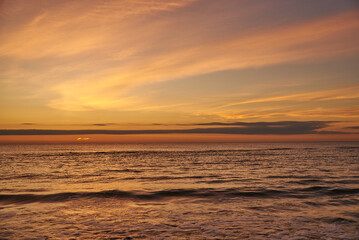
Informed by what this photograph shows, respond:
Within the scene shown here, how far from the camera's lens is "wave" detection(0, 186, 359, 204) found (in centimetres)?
1814

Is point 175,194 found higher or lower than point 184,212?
lower

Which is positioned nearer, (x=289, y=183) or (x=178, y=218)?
(x=178, y=218)

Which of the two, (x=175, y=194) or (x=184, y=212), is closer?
(x=184, y=212)

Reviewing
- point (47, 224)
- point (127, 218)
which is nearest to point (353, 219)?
point (127, 218)

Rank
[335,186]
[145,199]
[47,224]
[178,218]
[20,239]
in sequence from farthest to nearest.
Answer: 1. [335,186]
2. [145,199]
3. [178,218]
4. [47,224]
5. [20,239]

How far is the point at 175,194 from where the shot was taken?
1947 cm

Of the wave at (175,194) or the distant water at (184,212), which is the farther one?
the wave at (175,194)

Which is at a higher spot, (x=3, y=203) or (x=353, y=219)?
(x=353, y=219)

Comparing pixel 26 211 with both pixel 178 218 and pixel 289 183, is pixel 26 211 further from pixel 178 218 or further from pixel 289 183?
pixel 289 183

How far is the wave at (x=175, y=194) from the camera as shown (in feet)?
59.5

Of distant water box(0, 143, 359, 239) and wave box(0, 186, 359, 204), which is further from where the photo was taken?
wave box(0, 186, 359, 204)

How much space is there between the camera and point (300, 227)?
11.0 metres

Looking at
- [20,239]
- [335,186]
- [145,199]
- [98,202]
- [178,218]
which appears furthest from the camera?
[335,186]

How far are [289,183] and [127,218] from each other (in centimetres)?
1681
